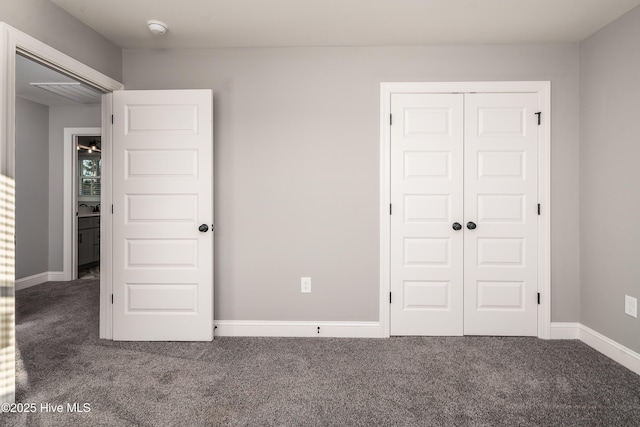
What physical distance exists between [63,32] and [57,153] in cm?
321

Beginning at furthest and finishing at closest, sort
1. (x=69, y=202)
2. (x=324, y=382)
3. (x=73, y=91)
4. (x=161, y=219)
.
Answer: (x=69, y=202) < (x=73, y=91) < (x=161, y=219) < (x=324, y=382)

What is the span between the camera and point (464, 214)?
9.29ft

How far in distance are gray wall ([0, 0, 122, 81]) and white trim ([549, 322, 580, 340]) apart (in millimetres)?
4384

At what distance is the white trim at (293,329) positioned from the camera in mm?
2855

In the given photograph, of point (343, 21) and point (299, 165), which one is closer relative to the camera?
point (343, 21)

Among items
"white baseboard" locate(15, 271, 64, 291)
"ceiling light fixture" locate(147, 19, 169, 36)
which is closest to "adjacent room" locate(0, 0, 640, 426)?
"ceiling light fixture" locate(147, 19, 169, 36)

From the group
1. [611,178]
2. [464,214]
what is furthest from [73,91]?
[611,178]

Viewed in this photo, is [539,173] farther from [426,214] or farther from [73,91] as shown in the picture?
[73,91]

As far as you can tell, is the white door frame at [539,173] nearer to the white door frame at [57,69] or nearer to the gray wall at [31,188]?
the white door frame at [57,69]

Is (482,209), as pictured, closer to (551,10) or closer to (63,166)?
(551,10)

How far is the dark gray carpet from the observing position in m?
1.78

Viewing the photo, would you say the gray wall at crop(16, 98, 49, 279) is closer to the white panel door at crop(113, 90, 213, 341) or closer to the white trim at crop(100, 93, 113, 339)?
the white trim at crop(100, 93, 113, 339)

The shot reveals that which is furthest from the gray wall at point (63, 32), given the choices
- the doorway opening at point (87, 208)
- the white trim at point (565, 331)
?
the white trim at point (565, 331)

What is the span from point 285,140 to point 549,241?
2.46 m
